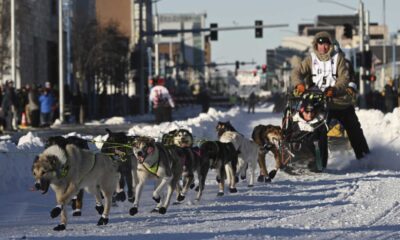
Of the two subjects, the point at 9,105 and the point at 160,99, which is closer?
the point at 9,105

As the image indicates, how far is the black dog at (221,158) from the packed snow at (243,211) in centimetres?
26

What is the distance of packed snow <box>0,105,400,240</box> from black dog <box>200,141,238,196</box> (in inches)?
10.4

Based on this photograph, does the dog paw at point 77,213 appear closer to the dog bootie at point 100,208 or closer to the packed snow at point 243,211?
the packed snow at point 243,211

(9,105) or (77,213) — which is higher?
(9,105)

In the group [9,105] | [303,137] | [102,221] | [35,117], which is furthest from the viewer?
[35,117]

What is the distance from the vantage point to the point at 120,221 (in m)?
11.3

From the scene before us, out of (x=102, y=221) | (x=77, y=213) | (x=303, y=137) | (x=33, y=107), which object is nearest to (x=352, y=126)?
(x=303, y=137)

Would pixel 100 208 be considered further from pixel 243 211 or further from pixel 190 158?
pixel 190 158

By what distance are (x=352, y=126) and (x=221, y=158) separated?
4.83 metres

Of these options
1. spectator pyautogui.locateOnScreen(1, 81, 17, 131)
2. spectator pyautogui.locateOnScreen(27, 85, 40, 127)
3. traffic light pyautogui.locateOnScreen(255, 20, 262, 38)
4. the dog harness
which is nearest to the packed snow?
the dog harness

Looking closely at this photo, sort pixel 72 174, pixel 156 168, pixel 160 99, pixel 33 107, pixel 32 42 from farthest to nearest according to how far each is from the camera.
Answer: pixel 32 42 < pixel 33 107 < pixel 160 99 < pixel 156 168 < pixel 72 174

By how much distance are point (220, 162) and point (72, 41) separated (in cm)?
4375

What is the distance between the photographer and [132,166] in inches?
495

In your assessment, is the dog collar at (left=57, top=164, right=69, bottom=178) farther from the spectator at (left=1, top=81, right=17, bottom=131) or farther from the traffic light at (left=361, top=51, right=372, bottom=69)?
the traffic light at (left=361, top=51, right=372, bottom=69)
